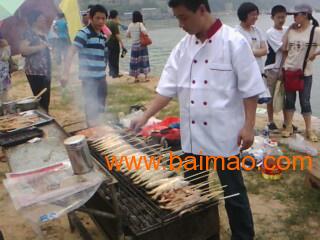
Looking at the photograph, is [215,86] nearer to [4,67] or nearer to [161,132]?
[161,132]

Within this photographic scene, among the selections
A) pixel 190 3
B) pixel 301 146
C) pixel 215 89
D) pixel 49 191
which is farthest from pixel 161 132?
pixel 49 191

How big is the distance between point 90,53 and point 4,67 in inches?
61.1

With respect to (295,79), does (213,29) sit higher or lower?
higher

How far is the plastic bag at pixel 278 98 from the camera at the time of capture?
625cm

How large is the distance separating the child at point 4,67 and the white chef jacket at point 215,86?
390 centimetres

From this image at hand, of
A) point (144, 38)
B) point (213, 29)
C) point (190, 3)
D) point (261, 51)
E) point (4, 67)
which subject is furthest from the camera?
point (144, 38)

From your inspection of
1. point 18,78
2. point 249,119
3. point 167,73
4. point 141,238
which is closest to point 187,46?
point 167,73

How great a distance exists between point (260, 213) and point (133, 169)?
1.72 metres

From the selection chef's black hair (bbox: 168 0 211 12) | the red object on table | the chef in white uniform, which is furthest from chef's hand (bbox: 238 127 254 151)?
the red object on table

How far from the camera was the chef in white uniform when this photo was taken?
2670 mm

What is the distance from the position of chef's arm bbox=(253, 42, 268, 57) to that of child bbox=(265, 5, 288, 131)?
443mm

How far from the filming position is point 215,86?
9.05ft

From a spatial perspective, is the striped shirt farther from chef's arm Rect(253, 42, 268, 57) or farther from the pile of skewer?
chef's arm Rect(253, 42, 268, 57)

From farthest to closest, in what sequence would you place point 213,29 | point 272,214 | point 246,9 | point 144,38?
point 144,38, point 246,9, point 272,214, point 213,29
